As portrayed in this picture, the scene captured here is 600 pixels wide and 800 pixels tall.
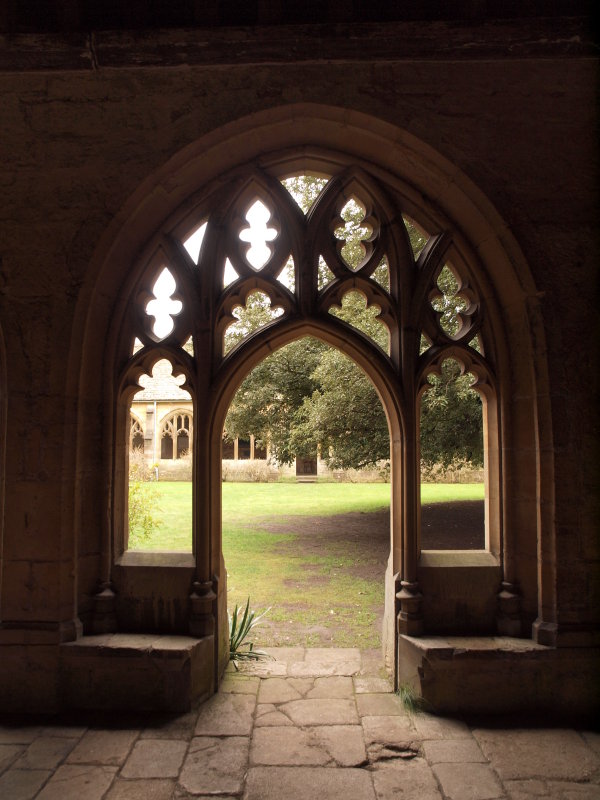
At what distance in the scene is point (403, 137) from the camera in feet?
9.50

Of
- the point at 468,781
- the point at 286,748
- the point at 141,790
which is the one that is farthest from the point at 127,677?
the point at 468,781

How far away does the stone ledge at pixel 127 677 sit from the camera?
2.74m

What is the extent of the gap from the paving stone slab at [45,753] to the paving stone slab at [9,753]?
0.10 ft

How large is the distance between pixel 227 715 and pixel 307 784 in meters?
0.66

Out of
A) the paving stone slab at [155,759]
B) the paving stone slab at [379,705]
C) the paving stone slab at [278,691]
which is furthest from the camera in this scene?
the paving stone slab at [278,691]

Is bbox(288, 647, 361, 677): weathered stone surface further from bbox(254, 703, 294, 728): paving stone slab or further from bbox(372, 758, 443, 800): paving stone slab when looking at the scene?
bbox(372, 758, 443, 800): paving stone slab

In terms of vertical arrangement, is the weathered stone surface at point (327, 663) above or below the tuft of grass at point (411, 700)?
below

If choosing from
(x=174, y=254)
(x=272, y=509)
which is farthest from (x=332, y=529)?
(x=174, y=254)

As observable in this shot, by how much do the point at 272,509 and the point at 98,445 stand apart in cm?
879

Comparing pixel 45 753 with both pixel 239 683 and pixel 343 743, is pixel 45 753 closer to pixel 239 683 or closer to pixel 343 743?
pixel 239 683

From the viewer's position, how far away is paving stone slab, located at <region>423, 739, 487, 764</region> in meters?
2.32

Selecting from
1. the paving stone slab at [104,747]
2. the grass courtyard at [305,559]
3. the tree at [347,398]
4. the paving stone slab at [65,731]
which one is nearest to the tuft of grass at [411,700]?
the grass courtyard at [305,559]

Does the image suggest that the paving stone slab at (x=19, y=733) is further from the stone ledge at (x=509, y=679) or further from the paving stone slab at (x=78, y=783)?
the stone ledge at (x=509, y=679)

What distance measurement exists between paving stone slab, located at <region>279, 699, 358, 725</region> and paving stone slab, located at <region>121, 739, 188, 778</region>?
561 mm
